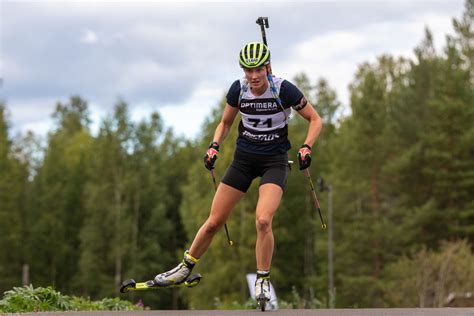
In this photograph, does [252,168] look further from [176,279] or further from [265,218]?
[176,279]

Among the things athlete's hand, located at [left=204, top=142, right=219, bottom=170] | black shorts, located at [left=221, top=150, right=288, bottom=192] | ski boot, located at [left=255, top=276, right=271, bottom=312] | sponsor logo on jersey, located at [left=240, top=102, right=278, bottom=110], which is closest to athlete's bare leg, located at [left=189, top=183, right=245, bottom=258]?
black shorts, located at [left=221, top=150, right=288, bottom=192]

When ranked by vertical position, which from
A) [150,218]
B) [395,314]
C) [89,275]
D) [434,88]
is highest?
[434,88]

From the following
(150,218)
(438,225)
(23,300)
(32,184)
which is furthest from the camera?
(32,184)

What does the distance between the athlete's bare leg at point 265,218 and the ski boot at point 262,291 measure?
0.12 meters

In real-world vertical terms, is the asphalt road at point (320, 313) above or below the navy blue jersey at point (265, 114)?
below

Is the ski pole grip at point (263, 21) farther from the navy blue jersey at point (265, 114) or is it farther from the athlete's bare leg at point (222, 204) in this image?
the athlete's bare leg at point (222, 204)

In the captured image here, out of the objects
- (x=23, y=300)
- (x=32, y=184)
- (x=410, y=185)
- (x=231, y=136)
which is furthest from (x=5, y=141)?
(x=23, y=300)

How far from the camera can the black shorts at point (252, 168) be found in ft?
28.1

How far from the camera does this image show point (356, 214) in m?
51.2

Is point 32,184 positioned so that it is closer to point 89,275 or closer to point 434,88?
point 89,275

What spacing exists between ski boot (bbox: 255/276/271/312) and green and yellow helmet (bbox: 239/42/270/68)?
2.06m

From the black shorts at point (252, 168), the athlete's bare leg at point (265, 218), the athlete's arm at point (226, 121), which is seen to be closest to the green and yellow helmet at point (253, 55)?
the athlete's arm at point (226, 121)

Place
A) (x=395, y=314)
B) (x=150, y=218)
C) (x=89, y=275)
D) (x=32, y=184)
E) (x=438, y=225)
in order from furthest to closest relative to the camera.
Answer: (x=32, y=184), (x=150, y=218), (x=89, y=275), (x=438, y=225), (x=395, y=314)

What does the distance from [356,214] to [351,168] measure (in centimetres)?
293
